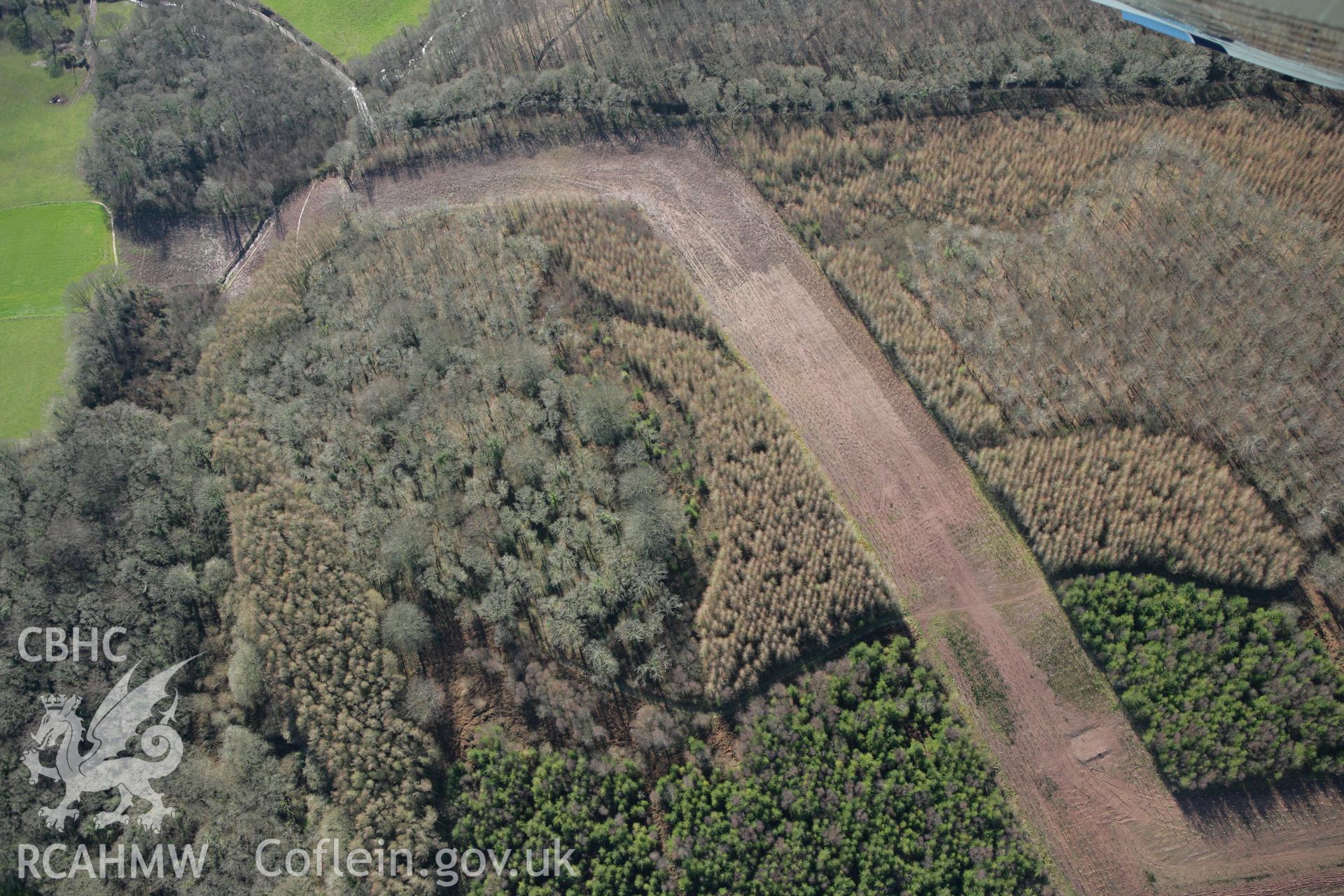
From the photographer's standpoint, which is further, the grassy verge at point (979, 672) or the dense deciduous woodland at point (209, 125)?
the dense deciduous woodland at point (209, 125)

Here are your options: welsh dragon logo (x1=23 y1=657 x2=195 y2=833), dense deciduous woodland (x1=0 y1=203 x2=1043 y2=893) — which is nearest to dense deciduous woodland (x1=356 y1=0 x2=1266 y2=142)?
dense deciduous woodland (x1=0 y1=203 x2=1043 y2=893)

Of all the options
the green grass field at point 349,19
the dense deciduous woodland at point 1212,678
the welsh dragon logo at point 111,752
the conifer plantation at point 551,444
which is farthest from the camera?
the green grass field at point 349,19

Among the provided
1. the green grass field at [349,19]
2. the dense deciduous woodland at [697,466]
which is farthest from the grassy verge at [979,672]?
the green grass field at [349,19]

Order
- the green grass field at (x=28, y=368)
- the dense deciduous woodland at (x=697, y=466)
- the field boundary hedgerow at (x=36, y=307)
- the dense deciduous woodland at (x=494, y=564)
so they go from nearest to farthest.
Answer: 1. the dense deciduous woodland at (x=494, y=564)
2. the dense deciduous woodland at (x=697, y=466)
3. the green grass field at (x=28, y=368)
4. the field boundary hedgerow at (x=36, y=307)

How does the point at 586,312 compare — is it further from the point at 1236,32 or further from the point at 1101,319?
the point at 1236,32

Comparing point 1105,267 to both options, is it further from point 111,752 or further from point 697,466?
point 111,752

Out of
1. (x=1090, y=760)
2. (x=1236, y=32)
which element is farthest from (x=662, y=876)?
(x=1236, y=32)

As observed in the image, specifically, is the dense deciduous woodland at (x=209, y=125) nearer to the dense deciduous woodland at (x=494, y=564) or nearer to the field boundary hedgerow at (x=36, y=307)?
the field boundary hedgerow at (x=36, y=307)
